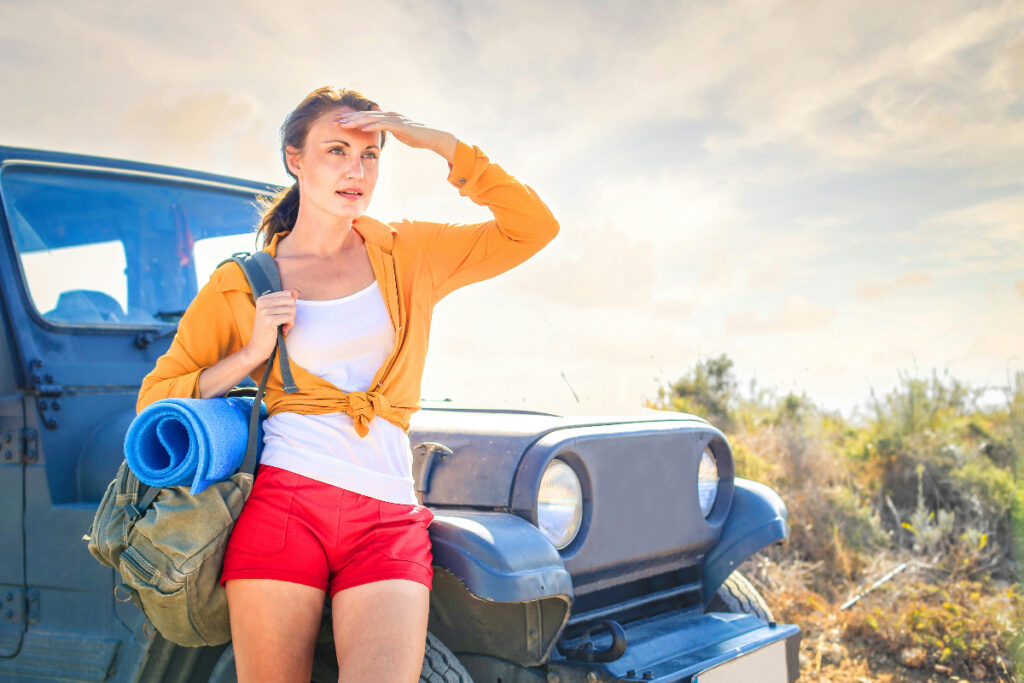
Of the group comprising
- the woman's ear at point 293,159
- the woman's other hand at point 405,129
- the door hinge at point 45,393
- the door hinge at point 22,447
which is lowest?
the door hinge at point 22,447

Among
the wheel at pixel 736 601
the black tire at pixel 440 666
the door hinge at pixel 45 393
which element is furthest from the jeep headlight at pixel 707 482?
the door hinge at pixel 45 393

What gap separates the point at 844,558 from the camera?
5.19 m

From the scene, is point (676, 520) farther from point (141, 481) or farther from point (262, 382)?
point (141, 481)

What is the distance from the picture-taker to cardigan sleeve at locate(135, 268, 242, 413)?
2.05m

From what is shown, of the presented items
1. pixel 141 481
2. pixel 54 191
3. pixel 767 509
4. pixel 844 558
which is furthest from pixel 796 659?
pixel 54 191

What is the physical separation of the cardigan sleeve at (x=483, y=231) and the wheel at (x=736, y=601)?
148cm

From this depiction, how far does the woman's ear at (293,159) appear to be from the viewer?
2225mm

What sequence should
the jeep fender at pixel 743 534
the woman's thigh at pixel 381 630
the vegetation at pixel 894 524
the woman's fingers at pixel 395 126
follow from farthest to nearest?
the vegetation at pixel 894 524 < the jeep fender at pixel 743 534 < the woman's fingers at pixel 395 126 < the woman's thigh at pixel 381 630

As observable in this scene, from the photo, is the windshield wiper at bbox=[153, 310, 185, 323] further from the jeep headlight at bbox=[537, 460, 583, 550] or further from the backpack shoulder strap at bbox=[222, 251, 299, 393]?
the jeep headlight at bbox=[537, 460, 583, 550]

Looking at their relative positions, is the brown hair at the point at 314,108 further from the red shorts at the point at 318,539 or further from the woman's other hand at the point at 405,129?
the red shorts at the point at 318,539

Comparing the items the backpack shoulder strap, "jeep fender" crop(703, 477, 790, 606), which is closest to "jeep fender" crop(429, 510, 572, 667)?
the backpack shoulder strap

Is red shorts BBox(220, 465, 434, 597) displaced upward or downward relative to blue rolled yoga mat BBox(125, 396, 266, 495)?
downward

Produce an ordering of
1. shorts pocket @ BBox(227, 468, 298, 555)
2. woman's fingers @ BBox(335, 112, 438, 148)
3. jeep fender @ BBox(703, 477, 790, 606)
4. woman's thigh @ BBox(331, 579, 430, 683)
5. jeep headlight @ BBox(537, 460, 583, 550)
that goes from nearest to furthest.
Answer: woman's thigh @ BBox(331, 579, 430, 683) → shorts pocket @ BBox(227, 468, 298, 555) → woman's fingers @ BBox(335, 112, 438, 148) → jeep headlight @ BBox(537, 460, 583, 550) → jeep fender @ BBox(703, 477, 790, 606)

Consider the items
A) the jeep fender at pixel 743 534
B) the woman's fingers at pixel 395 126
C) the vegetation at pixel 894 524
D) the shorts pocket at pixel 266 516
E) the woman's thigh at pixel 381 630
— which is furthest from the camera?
the vegetation at pixel 894 524
